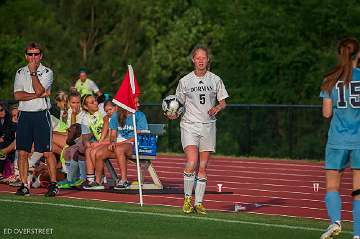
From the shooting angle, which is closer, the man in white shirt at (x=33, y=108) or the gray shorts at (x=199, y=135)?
the gray shorts at (x=199, y=135)

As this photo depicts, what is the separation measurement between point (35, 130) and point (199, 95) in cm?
321

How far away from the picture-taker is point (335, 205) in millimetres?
14055

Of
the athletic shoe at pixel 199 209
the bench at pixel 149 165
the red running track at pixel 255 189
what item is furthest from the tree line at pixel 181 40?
the athletic shoe at pixel 199 209

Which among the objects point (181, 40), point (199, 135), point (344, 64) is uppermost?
point (181, 40)

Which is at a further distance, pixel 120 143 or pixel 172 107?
pixel 120 143

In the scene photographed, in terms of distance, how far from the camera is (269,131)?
3628 centimetres

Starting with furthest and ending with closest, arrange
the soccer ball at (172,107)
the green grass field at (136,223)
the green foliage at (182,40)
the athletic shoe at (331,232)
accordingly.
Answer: the green foliage at (182,40) < the soccer ball at (172,107) < the green grass field at (136,223) < the athletic shoe at (331,232)

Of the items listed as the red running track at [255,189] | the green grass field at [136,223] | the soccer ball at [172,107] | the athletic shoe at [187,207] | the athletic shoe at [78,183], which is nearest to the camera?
the green grass field at [136,223]

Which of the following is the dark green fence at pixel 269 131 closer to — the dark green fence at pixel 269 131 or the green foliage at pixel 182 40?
the dark green fence at pixel 269 131

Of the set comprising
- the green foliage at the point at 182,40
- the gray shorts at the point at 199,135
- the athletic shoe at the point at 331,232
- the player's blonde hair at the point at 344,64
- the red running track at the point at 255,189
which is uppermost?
the green foliage at the point at 182,40

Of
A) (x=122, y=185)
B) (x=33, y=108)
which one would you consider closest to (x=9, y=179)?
(x=122, y=185)

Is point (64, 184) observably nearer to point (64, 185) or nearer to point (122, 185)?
point (64, 185)

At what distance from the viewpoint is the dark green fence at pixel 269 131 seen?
35.0m

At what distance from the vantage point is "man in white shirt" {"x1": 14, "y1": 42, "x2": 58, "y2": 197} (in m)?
18.9
